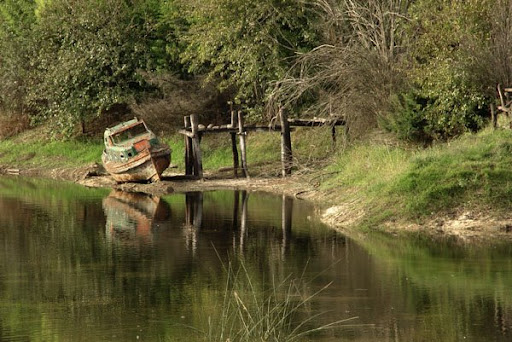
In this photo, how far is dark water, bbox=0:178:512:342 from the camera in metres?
14.3

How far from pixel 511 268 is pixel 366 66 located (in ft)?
43.2

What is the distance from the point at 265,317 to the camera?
43.3 feet

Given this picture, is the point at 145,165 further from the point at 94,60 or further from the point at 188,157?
the point at 94,60

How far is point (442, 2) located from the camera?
94.8 feet

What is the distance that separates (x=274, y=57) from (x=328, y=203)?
9.83 meters

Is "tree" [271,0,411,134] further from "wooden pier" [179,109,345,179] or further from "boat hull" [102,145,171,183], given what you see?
"boat hull" [102,145,171,183]

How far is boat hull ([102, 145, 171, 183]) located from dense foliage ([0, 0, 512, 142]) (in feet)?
12.4

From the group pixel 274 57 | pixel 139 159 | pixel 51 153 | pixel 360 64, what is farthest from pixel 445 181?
pixel 51 153

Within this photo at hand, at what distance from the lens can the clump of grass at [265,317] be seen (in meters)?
13.1

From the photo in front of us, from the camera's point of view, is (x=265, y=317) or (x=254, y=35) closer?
(x=265, y=317)

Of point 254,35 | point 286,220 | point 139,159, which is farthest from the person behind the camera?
point 254,35

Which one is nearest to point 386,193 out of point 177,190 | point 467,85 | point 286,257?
point 286,257

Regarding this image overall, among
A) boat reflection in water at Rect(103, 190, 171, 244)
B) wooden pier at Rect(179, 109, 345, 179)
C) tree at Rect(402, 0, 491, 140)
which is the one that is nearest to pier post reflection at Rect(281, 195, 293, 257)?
boat reflection in water at Rect(103, 190, 171, 244)

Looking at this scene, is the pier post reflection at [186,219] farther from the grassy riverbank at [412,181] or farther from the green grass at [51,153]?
the green grass at [51,153]
